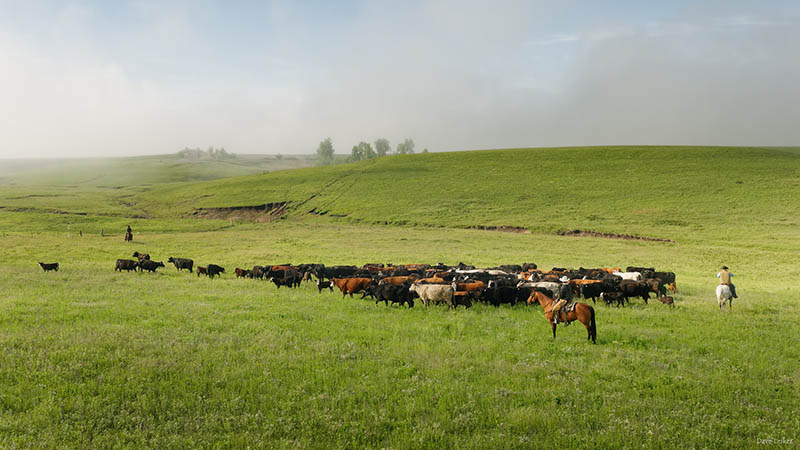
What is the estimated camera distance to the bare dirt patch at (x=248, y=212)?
2881 inches

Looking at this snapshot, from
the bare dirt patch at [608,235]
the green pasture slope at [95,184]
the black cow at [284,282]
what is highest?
the green pasture slope at [95,184]

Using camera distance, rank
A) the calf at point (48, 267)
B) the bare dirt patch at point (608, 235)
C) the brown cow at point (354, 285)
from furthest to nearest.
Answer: the bare dirt patch at point (608, 235)
the calf at point (48, 267)
the brown cow at point (354, 285)

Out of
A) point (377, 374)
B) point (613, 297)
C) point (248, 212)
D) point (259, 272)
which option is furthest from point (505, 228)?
point (377, 374)

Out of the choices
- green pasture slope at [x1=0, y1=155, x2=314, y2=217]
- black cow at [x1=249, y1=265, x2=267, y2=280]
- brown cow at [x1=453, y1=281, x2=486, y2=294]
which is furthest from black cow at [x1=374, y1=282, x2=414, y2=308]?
green pasture slope at [x1=0, y1=155, x2=314, y2=217]

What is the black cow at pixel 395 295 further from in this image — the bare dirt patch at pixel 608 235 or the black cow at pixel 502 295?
the bare dirt patch at pixel 608 235

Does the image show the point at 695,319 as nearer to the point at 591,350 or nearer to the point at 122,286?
the point at 591,350

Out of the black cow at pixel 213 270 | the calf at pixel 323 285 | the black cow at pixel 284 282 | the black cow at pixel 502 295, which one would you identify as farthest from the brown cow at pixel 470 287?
the black cow at pixel 213 270

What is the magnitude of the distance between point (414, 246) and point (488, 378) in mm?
34218

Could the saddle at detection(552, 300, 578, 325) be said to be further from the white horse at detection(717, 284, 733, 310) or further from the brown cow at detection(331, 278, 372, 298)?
the brown cow at detection(331, 278, 372, 298)

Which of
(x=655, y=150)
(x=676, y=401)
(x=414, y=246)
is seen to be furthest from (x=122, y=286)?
(x=655, y=150)

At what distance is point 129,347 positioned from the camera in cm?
1007

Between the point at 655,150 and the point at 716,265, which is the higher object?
the point at 655,150

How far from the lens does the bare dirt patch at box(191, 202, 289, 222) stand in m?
73.2

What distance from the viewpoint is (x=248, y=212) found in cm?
7550
